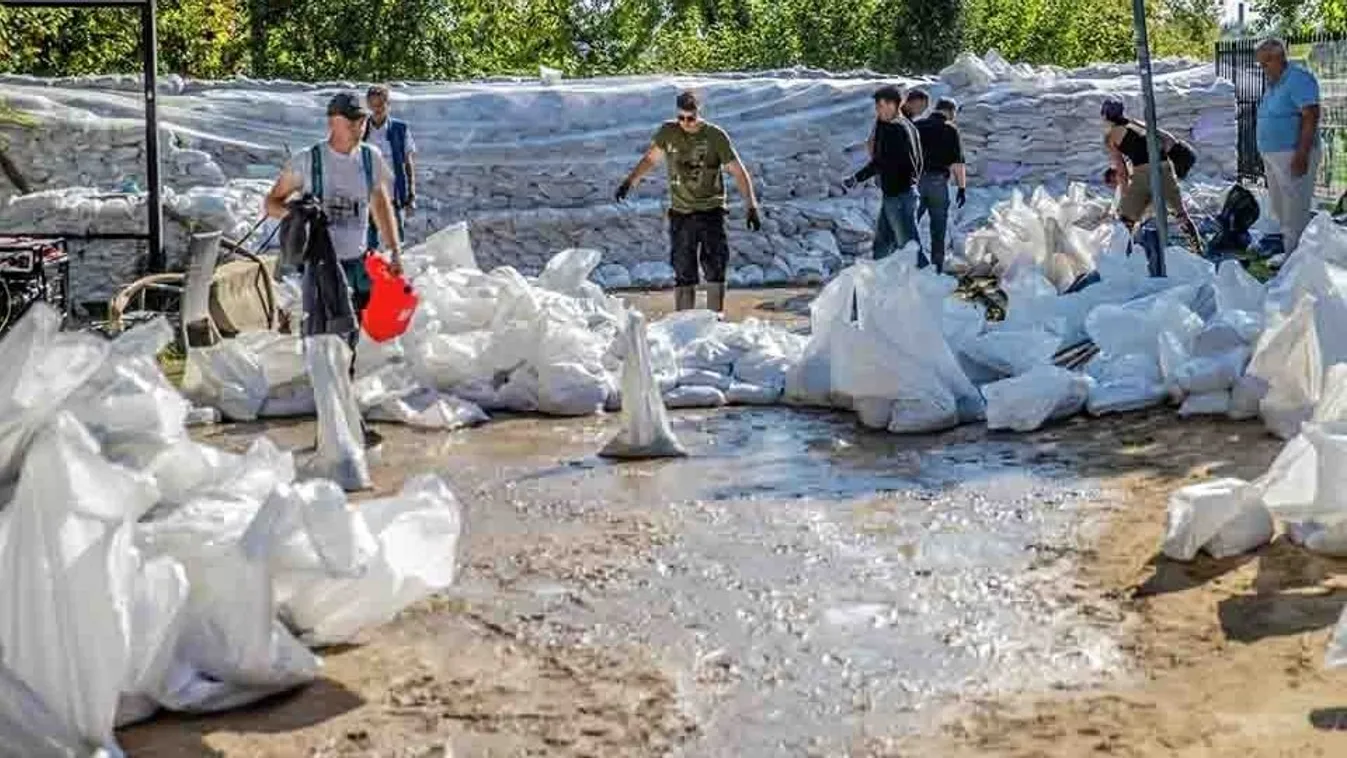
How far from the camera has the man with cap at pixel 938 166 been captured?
12.4 m

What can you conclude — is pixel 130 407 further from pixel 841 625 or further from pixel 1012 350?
pixel 1012 350

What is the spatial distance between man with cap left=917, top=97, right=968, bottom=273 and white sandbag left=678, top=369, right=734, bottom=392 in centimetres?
351

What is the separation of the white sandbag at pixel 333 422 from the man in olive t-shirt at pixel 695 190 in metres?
3.84

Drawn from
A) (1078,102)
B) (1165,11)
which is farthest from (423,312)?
(1165,11)

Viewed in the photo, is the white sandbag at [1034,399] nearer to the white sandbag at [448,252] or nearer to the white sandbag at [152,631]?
the white sandbag at [448,252]

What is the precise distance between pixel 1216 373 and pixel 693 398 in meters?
2.39

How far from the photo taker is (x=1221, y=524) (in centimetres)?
568

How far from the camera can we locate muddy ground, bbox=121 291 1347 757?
14.4 ft

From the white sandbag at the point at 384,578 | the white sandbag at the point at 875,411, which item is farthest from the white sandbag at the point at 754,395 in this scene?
the white sandbag at the point at 384,578

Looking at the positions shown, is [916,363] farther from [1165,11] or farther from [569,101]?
[1165,11]

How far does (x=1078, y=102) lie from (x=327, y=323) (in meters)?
10.3

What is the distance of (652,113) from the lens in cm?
1596

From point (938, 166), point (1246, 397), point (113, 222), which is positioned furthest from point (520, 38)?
point (1246, 397)


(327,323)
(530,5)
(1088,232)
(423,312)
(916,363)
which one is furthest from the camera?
(530,5)
